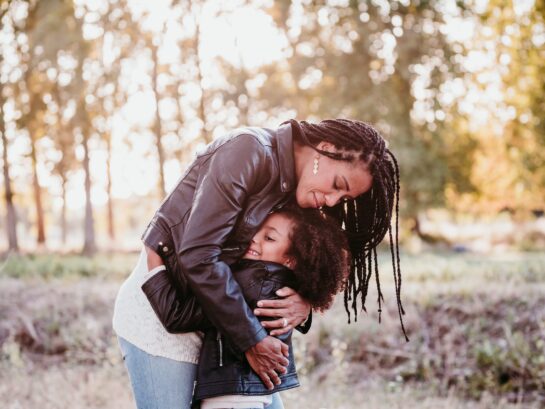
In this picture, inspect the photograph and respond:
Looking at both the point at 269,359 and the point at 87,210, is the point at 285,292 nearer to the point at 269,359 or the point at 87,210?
the point at 269,359

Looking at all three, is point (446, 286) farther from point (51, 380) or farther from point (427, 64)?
point (427, 64)

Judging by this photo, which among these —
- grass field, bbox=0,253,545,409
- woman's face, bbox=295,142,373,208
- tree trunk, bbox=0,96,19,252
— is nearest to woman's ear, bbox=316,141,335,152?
woman's face, bbox=295,142,373,208

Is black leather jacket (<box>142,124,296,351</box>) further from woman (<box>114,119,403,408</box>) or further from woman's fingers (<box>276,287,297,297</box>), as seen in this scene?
woman's fingers (<box>276,287,297,297</box>)

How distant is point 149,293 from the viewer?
2.52m

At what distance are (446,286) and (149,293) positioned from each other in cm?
795

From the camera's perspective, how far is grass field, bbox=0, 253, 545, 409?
259 inches

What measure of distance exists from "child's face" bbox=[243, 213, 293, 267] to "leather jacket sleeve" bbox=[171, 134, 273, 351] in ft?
0.71

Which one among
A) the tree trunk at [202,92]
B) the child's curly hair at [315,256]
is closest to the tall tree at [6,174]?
the tree trunk at [202,92]

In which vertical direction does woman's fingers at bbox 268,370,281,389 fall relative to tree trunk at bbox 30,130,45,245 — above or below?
above

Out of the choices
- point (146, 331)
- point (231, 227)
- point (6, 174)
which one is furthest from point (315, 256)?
point (6, 174)

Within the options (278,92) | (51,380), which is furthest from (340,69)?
(51,380)

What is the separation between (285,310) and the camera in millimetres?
2611

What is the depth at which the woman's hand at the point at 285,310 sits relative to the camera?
8.36 ft

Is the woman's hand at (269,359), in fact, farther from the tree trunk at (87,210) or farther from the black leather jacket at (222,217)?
the tree trunk at (87,210)
